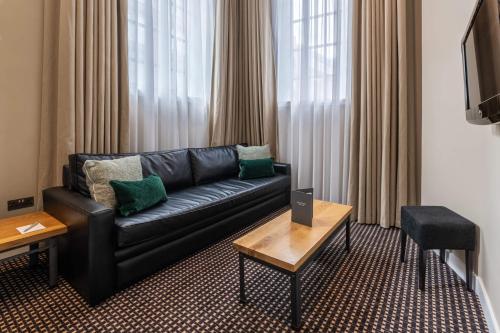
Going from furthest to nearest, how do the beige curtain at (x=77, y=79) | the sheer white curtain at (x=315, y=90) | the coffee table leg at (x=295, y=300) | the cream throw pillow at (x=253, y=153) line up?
1. the cream throw pillow at (x=253, y=153)
2. the sheer white curtain at (x=315, y=90)
3. the beige curtain at (x=77, y=79)
4. the coffee table leg at (x=295, y=300)

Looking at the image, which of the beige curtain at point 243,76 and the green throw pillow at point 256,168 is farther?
the beige curtain at point 243,76

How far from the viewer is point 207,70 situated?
11.8 ft

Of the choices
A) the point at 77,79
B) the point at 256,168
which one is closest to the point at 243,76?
the point at 256,168

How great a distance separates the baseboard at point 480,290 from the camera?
1.41 metres

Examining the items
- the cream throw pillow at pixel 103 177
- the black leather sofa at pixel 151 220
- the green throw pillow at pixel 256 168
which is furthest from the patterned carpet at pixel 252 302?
the green throw pillow at pixel 256 168

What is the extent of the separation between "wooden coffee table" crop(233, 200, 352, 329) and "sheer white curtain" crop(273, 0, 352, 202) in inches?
55.3

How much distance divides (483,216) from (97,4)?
337 centimetres

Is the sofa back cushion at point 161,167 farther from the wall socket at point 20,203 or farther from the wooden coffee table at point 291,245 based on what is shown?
the wooden coffee table at point 291,245

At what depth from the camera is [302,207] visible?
6.36 feet

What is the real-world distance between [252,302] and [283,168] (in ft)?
6.78

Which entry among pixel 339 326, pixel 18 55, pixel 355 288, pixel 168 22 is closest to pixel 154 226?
pixel 339 326

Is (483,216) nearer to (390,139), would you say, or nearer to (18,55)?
(390,139)

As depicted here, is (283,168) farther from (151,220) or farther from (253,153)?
(151,220)

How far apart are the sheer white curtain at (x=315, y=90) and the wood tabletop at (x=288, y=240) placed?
1.40 metres
